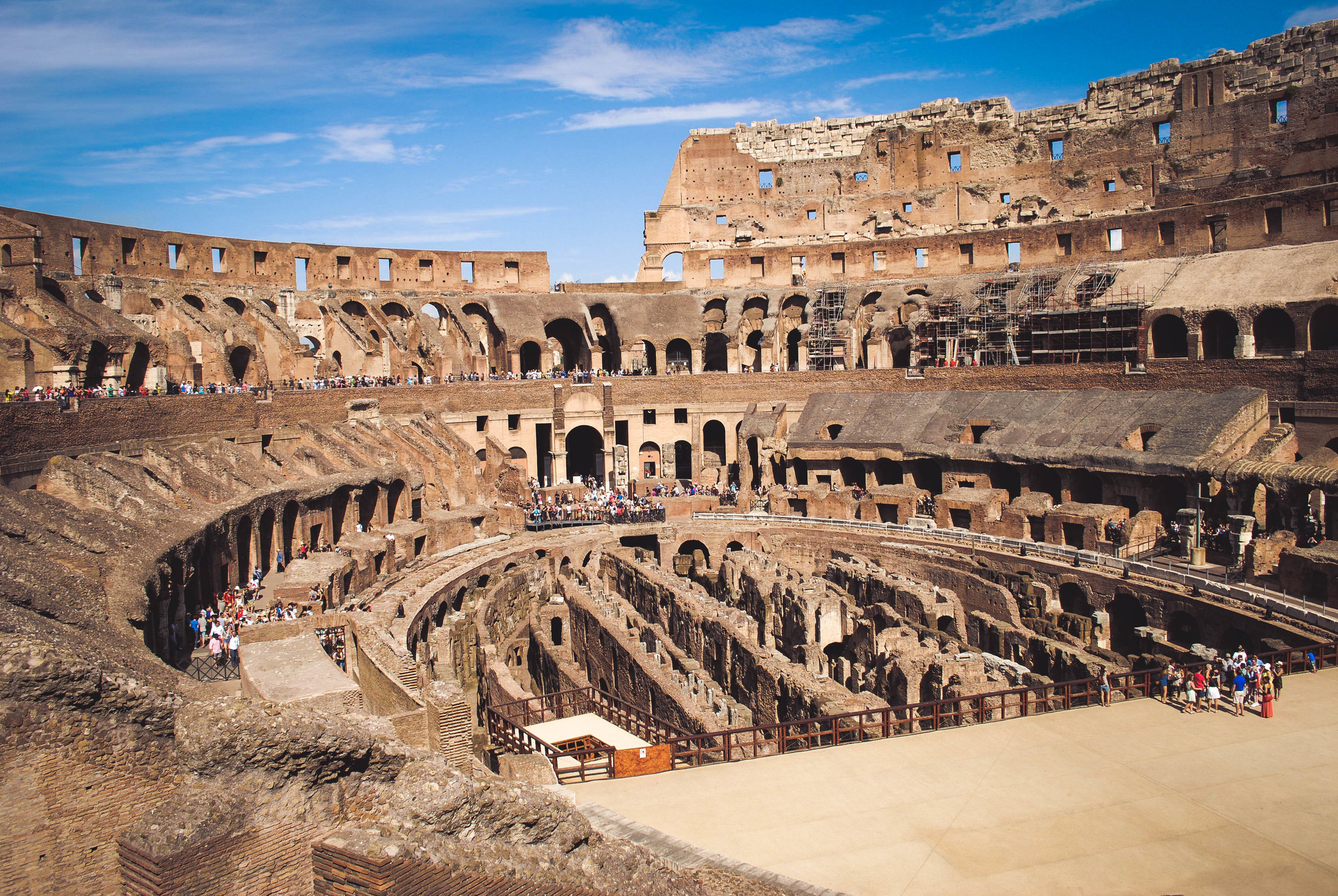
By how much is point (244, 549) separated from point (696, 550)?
1567cm

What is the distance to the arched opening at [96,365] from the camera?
100 ft

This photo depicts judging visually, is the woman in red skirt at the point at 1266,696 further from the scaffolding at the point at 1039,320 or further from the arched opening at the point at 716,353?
the arched opening at the point at 716,353

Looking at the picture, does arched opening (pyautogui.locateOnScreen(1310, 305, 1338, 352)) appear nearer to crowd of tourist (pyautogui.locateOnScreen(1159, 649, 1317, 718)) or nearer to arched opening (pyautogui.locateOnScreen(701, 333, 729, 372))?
crowd of tourist (pyautogui.locateOnScreen(1159, 649, 1317, 718))

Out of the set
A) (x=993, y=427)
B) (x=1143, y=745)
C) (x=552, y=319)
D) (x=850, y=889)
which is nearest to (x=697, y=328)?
(x=552, y=319)

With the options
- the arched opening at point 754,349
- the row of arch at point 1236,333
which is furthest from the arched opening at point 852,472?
the row of arch at point 1236,333

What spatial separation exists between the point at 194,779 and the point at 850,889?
6041 millimetres

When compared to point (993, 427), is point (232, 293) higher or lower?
higher

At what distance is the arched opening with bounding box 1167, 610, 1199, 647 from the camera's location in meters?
21.9

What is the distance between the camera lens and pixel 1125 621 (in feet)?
78.9

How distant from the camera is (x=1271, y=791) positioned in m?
11.2

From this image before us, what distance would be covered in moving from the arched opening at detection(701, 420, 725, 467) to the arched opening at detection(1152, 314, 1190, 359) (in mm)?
17701

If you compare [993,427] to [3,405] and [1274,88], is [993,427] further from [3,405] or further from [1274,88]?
[3,405]

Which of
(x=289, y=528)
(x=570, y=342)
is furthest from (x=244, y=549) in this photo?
(x=570, y=342)

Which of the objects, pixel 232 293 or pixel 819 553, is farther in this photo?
pixel 232 293
